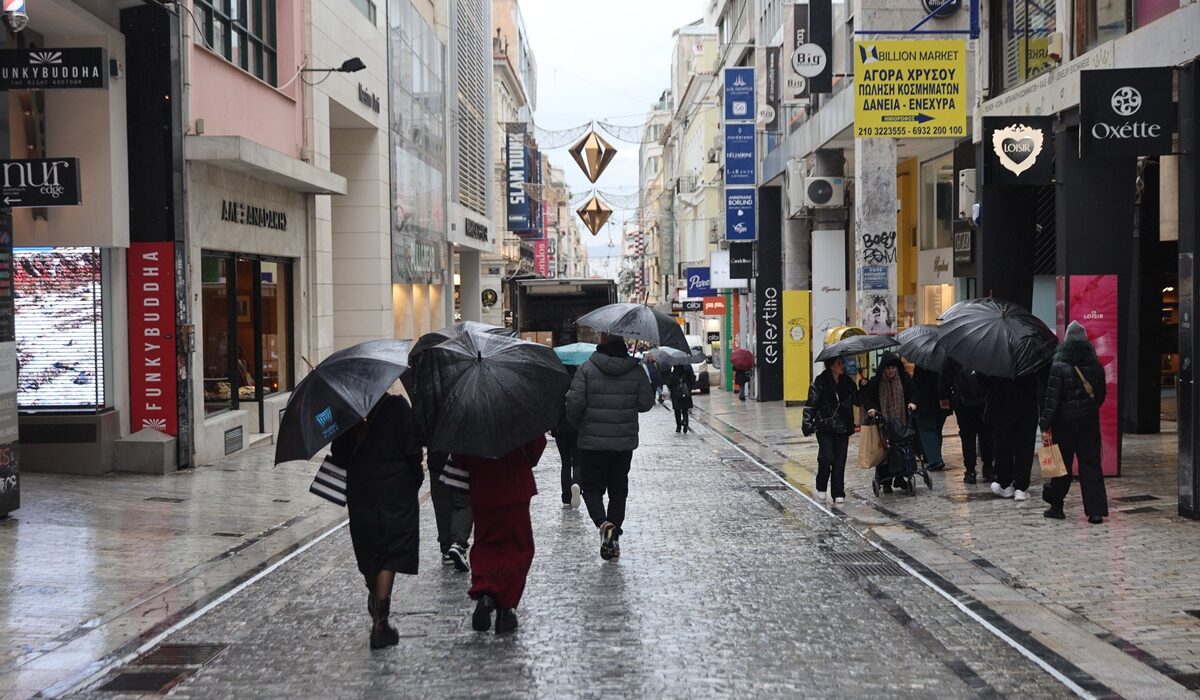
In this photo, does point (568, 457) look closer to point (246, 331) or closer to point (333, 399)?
point (333, 399)

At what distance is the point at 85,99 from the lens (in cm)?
1592

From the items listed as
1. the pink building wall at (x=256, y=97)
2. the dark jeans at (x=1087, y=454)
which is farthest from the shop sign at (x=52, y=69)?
the dark jeans at (x=1087, y=454)

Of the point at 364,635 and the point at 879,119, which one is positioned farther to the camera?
the point at 879,119

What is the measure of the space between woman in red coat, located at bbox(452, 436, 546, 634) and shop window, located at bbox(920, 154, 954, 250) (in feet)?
62.8

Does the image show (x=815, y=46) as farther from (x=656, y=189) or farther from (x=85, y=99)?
(x=656, y=189)

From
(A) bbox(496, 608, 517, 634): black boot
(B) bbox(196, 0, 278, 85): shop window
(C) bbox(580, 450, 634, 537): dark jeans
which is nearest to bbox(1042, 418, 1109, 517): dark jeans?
(C) bbox(580, 450, 634, 537): dark jeans

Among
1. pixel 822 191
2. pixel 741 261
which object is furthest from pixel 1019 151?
pixel 741 261

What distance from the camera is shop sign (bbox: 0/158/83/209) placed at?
43.2ft

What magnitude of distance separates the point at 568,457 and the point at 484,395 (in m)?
5.48

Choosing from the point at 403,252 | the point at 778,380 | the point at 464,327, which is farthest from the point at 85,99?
the point at 778,380

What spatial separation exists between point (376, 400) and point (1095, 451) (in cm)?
706

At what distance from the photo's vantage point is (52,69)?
520 inches

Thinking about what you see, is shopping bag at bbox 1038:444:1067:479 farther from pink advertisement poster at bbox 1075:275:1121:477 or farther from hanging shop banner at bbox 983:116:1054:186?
hanging shop banner at bbox 983:116:1054:186

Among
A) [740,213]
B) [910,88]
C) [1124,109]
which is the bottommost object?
[1124,109]
